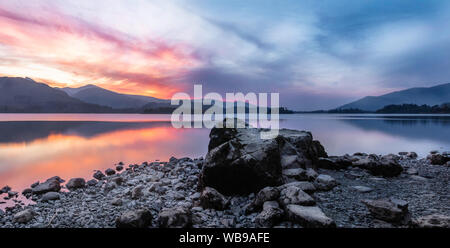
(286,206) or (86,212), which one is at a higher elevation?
(286,206)

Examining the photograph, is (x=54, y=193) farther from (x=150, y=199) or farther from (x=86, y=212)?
(x=150, y=199)

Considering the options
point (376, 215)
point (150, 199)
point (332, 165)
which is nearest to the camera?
point (376, 215)

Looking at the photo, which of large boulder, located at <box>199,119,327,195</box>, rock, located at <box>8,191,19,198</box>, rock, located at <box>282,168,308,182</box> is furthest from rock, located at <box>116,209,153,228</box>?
rock, located at <box>8,191,19,198</box>

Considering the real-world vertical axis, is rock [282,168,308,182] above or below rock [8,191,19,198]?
above

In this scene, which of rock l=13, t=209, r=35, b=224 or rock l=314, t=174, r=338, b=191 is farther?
rock l=314, t=174, r=338, b=191

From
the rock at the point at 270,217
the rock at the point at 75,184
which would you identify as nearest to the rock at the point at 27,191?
the rock at the point at 75,184

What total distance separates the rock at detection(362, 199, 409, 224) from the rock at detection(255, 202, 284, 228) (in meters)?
1.98

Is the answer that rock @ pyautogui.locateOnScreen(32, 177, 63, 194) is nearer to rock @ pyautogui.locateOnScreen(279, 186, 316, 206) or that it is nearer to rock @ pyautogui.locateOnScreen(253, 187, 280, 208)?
rock @ pyautogui.locateOnScreen(253, 187, 280, 208)

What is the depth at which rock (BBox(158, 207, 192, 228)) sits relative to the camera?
4539 mm

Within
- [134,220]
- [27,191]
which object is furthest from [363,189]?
[27,191]

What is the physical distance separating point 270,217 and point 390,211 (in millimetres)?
2438
